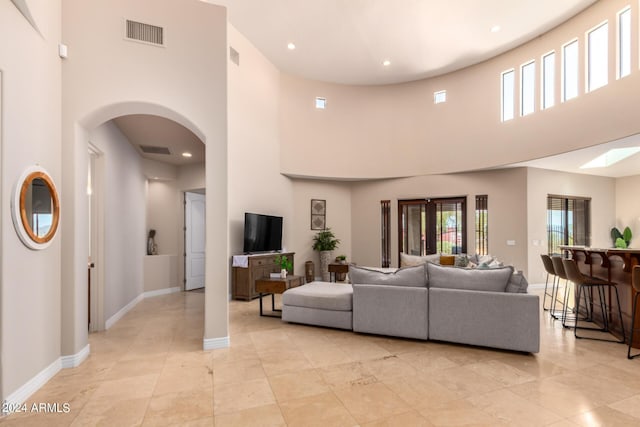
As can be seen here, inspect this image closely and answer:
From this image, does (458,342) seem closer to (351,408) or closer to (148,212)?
(351,408)

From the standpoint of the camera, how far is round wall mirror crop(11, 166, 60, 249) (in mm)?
2607

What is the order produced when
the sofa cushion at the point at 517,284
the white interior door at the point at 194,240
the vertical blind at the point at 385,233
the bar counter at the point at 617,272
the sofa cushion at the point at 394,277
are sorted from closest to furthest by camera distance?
the sofa cushion at the point at 517,284 → the bar counter at the point at 617,272 → the sofa cushion at the point at 394,277 → the white interior door at the point at 194,240 → the vertical blind at the point at 385,233

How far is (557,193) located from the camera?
25.3ft

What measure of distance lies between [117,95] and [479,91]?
24.2 ft

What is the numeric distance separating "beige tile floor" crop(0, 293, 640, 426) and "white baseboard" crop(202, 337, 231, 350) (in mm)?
92

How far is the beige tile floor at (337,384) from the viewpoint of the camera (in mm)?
2381

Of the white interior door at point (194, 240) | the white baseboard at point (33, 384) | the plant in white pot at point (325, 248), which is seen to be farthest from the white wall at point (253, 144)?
the white baseboard at point (33, 384)

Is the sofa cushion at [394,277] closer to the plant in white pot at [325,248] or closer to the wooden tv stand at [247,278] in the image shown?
the wooden tv stand at [247,278]

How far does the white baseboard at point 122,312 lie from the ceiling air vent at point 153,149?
2.81 metres

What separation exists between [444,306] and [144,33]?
458 cm

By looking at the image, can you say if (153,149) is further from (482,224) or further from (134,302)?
(482,224)

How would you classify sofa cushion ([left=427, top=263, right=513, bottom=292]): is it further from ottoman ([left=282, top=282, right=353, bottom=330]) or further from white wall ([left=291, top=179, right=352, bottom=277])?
white wall ([left=291, top=179, right=352, bottom=277])

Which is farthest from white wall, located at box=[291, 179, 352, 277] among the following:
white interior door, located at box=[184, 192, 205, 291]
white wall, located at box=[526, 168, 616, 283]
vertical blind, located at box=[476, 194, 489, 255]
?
white wall, located at box=[526, 168, 616, 283]

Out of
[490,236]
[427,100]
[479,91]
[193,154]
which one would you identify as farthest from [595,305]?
[193,154]
